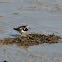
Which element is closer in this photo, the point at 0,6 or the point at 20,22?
the point at 20,22

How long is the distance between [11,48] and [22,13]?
8.68 m

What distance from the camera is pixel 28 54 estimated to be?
38.7 feet

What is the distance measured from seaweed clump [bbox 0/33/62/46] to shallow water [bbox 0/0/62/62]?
0.59m

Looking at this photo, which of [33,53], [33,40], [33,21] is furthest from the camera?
[33,21]

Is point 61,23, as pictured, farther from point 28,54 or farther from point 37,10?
point 28,54

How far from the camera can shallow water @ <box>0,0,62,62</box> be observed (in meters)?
11.6

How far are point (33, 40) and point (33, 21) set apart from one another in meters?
5.11

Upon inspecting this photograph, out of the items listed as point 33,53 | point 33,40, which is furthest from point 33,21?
point 33,53

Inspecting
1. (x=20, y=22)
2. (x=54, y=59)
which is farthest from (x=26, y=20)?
(x=54, y=59)

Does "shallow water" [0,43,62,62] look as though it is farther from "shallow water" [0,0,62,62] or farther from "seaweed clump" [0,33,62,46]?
"seaweed clump" [0,33,62,46]

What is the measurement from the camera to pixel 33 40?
13.9 meters

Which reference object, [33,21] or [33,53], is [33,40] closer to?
[33,53]

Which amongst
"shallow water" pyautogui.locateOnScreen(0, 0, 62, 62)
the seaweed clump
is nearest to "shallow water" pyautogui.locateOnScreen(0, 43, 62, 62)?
"shallow water" pyautogui.locateOnScreen(0, 0, 62, 62)

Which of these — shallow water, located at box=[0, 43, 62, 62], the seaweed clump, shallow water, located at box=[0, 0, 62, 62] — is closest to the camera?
shallow water, located at box=[0, 43, 62, 62]
